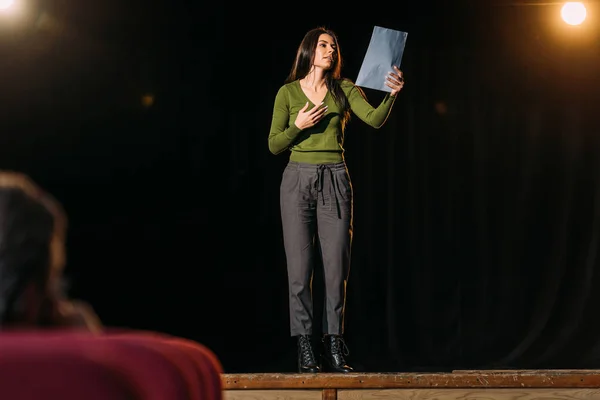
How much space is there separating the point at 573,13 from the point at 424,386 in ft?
8.18

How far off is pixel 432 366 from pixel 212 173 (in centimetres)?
146

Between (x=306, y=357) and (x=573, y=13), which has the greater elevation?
(x=573, y=13)

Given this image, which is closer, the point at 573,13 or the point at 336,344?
the point at 336,344

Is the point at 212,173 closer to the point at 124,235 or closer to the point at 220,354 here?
the point at 124,235

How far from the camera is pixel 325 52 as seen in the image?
10.9ft

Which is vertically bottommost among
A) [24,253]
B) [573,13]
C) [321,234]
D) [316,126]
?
[321,234]

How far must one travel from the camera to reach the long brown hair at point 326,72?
3316 mm

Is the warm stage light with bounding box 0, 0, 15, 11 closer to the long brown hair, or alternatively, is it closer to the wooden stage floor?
the long brown hair

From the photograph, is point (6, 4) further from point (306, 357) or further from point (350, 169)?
point (306, 357)

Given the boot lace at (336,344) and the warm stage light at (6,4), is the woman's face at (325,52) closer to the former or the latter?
the boot lace at (336,344)

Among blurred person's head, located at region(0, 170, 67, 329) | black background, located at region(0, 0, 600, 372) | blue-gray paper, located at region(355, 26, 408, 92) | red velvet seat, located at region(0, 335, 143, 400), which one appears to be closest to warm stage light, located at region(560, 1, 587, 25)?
black background, located at region(0, 0, 600, 372)

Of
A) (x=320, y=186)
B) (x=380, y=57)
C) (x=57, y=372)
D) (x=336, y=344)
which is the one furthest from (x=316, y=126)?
(x=57, y=372)

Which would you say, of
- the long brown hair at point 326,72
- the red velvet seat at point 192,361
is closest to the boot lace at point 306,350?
the long brown hair at point 326,72

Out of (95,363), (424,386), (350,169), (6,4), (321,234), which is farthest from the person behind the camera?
(350,169)
